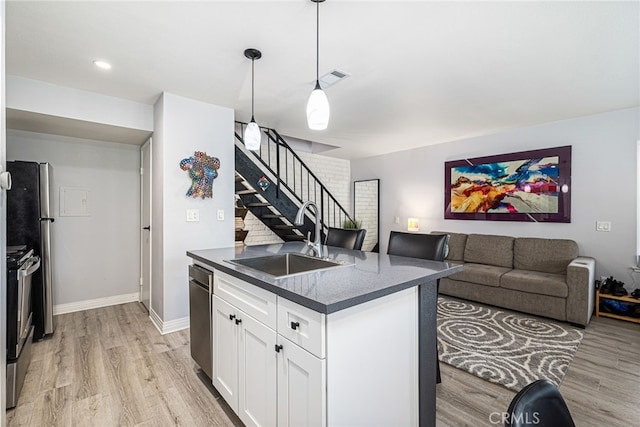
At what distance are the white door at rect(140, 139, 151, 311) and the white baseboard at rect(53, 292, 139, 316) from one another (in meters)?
0.19

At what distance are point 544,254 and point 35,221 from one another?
5.55 m

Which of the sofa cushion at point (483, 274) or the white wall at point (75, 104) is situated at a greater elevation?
the white wall at point (75, 104)

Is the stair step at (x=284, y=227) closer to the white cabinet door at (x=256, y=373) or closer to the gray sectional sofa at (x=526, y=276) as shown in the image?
the gray sectional sofa at (x=526, y=276)

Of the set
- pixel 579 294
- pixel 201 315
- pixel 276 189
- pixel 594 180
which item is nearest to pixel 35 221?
pixel 201 315

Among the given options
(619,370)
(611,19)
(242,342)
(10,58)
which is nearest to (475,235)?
(619,370)

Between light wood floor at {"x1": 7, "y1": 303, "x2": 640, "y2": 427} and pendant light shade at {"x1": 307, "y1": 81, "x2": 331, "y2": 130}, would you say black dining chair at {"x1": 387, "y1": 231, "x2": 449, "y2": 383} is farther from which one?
pendant light shade at {"x1": 307, "y1": 81, "x2": 331, "y2": 130}

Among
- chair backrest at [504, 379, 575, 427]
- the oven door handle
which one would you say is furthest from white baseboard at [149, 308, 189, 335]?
chair backrest at [504, 379, 575, 427]

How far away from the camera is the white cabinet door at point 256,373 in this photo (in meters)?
1.40

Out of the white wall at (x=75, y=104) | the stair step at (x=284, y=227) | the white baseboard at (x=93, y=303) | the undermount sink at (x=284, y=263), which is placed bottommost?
the white baseboard at (x=93, y=303)

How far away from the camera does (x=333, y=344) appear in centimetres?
116

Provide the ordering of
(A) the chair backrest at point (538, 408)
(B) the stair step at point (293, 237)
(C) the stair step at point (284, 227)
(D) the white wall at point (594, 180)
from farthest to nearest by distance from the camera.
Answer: (B) the stair step at point (293, 237)
(C) the stair step at point (284, 227)
(D) the white wall at point (594, 180)
(A) the chair backrest at point (538, 408)

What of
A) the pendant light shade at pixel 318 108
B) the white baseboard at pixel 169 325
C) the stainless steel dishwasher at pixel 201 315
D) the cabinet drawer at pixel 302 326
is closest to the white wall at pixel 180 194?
the white baseboard at pixel 169 325

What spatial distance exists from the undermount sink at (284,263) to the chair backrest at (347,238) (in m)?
0.65

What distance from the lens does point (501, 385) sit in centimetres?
211
